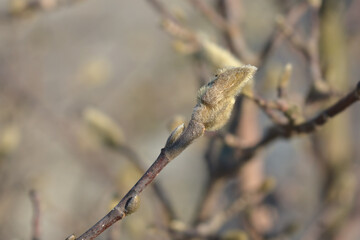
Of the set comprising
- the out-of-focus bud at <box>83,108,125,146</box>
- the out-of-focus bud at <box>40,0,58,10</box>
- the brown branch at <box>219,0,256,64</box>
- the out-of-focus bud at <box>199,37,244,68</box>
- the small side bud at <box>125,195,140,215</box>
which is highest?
the out-of-focus bud at <box>40,0,58,10</box>

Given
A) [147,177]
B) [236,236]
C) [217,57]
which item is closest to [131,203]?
[147,177]

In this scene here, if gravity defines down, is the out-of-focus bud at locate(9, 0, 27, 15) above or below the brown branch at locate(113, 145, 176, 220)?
above

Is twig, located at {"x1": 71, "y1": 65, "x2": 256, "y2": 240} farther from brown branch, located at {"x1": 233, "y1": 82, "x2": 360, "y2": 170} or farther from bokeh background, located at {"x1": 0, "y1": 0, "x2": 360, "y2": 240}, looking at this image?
bokeh background, located at {"x1": 0, "y1": 0, "x2": 360, "y2": 240}

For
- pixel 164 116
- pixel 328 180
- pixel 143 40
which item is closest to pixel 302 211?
pixel 328 180

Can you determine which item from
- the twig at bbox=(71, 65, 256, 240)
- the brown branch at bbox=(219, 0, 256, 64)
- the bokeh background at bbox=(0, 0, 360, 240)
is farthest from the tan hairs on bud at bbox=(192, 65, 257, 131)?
the brown branch at bbox=(219, 0, 256, 64)

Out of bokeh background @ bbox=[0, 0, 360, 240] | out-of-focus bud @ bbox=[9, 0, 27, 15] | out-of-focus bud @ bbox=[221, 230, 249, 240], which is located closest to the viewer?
out-of-focus bud @ bbox=[221, 230, 249, 240]

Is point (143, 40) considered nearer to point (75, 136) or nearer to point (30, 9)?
point (75, 136)

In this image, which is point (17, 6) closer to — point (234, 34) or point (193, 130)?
point (234, 34)
